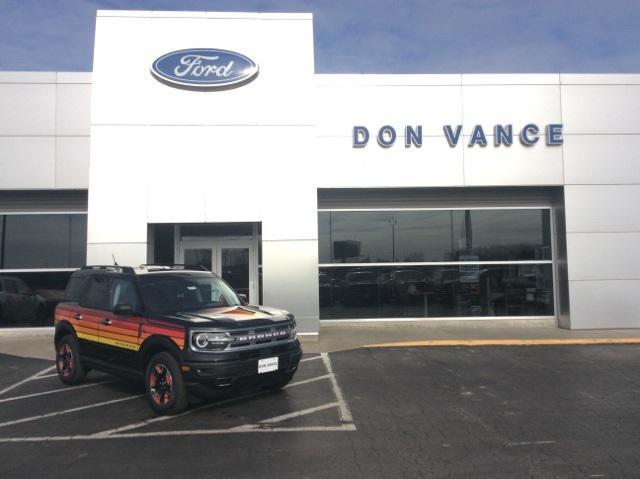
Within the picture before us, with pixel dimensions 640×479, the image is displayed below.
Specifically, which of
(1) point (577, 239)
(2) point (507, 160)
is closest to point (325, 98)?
(2) point (507, 160)

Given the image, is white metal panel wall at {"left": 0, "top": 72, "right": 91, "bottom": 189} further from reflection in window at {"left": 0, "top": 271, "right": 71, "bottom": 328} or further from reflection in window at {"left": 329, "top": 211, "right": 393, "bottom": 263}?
reflection in window at {"left": 329, "top": 211, "right": 393, "bottom": 263}

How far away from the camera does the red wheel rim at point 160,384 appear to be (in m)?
6.46

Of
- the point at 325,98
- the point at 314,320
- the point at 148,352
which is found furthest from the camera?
the point at 325,98

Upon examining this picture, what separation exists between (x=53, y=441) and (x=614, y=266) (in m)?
13.4

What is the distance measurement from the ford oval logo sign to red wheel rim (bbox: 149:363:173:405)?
8315 mm

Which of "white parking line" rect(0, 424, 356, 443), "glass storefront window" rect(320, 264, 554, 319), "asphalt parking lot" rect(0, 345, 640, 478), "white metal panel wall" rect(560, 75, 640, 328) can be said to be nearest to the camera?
"asphalt parking lot" rect(0, 345, 640, 478)

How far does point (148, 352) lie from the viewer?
6.74m

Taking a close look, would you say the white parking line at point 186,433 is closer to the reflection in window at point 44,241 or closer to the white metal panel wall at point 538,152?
the white metal panel wall at point 538,152

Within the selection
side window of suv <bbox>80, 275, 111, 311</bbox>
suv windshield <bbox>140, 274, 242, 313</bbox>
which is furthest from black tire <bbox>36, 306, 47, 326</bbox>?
suv windshield <bbox>140, 274, 242, 313</bbox>

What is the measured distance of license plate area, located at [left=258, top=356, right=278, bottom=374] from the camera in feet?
21.5

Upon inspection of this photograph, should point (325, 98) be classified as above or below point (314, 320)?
above

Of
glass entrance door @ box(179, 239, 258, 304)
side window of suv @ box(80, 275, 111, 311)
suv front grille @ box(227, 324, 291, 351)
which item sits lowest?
suv front grille @ box(227, 324, 291, 351)

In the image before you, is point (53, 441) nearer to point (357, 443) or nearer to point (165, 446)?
point (165, 446)

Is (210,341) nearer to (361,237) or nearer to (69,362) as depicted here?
(69,362)
